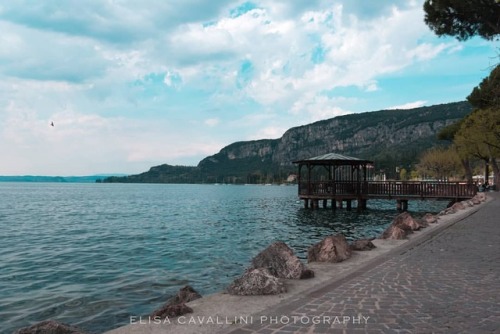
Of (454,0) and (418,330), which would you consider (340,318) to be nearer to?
(418,330)

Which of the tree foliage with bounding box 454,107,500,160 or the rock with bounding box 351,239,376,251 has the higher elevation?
the tree foliage with bounding box 454,107,500,160

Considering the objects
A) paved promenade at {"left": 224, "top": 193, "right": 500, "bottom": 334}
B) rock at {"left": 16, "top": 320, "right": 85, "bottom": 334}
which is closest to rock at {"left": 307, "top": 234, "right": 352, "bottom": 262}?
paved promenade at {"left": 224, "top": 193, "right": 500, "bottom": 334}

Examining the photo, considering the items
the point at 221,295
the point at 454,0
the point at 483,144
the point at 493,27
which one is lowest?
the point at 221,295

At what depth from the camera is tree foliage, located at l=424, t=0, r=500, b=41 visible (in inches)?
737

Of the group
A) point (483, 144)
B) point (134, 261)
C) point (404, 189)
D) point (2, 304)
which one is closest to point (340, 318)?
point (2, 304)

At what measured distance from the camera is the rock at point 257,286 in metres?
6.58

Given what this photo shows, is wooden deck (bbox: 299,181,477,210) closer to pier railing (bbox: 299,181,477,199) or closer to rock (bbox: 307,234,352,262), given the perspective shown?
pier railing (bbox: 299,181,477,199)

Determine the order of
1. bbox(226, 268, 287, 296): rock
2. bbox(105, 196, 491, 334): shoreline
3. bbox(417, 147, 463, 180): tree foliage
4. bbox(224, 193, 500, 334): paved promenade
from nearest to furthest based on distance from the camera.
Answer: bbox(224, 193, 500, 334): paved promenade
bbox(105, 196, 491, 334): shoreline
bbox(226, 268, 287, 296): rock
bbox(417, 147, 463, 180): tree foliage

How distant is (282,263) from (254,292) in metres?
1.45

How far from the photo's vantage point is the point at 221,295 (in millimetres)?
6656

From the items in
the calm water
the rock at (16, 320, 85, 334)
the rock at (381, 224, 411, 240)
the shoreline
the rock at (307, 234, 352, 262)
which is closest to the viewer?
the shoreline

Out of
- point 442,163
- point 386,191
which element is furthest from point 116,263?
point 442,163

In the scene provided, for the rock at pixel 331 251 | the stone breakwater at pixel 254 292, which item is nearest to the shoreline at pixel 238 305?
the stone breakwater at pixel 254 292

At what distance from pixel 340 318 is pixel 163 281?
716 cm
